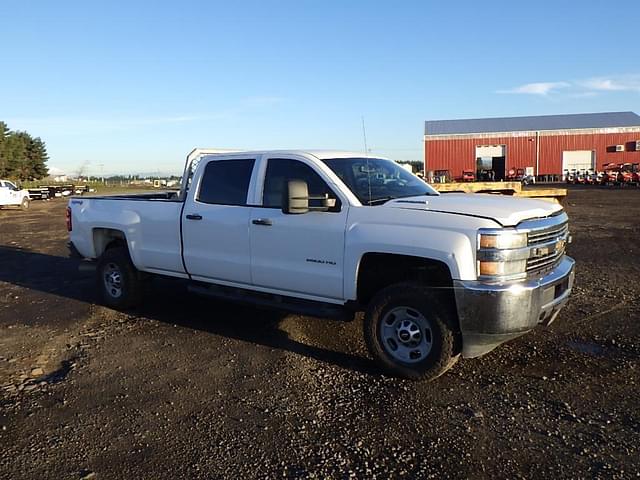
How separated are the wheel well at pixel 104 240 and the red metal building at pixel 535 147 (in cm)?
5220

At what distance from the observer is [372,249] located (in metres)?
4.77

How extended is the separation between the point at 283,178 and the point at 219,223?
0.88m

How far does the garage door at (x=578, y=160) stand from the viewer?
57013mm

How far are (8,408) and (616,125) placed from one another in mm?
62719

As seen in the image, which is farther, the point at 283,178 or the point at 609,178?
the point at 609,178

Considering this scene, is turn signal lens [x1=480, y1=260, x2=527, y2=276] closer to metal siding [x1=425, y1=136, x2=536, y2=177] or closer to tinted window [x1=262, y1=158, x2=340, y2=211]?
tinted window [x1=262, y1=158, x2=340, y2=211]

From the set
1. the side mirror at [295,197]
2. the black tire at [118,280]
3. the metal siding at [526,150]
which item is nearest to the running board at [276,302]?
the side mirror at [295,197]

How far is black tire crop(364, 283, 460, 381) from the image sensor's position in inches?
178

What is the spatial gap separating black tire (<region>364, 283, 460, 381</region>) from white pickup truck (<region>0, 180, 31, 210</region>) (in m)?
28.2

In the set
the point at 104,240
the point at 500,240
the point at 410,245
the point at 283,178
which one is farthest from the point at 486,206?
the point at 104,240

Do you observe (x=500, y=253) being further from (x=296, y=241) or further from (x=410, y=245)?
(x=296, y=241)

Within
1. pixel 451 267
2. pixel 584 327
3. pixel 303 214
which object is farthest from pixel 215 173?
pixel 584 327

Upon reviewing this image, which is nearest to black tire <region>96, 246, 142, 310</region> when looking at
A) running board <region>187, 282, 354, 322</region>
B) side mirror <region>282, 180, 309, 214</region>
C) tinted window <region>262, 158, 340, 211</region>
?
running board <region>187, 282, 354, 322</region>

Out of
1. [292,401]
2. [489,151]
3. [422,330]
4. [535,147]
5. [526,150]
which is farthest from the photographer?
[489,151]
